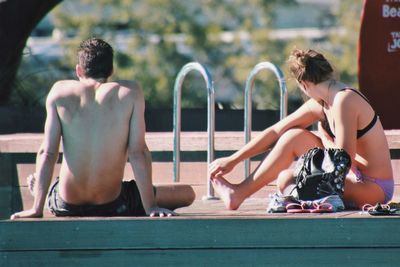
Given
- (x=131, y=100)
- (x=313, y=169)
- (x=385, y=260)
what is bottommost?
(x=385, y=260)

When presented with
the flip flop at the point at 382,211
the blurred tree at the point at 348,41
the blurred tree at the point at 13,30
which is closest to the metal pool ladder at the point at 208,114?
the flip flop at the point at 382,211

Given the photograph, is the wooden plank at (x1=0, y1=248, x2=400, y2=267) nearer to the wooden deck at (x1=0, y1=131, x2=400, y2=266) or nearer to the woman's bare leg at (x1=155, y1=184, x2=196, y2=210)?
the wooden deck at (x1=0, y1=131, x2=400, y2=266)

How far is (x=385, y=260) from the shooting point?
18.5 ft

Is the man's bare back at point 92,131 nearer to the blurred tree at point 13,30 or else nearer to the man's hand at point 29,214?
the man's hand at point 29,214

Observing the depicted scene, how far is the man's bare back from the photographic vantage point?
5996mm

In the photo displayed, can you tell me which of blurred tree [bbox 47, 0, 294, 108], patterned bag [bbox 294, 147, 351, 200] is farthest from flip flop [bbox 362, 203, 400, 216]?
blurred tree [bbox 47, 0, 294, 108]

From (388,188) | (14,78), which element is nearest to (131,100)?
(388,188)

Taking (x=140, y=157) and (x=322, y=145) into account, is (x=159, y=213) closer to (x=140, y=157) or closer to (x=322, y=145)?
(x=140, y=157)

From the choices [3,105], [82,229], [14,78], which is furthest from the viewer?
[14,78]

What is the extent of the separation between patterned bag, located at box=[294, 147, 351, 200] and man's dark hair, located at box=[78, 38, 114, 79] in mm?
1212

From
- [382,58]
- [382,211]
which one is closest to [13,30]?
[382,58]

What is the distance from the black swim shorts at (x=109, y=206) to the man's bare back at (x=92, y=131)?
6 centimetres

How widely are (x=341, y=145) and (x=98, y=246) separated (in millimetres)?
1548

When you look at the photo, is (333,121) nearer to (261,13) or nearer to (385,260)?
(385,260)
